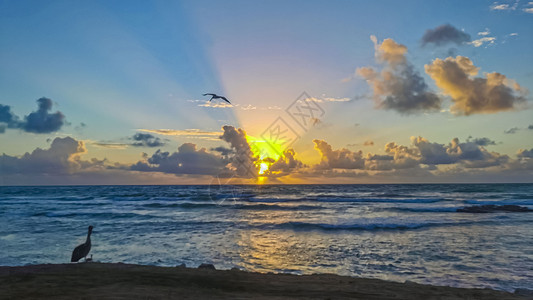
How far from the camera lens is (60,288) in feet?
25.1

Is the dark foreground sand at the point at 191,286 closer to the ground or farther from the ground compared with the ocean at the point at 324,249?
farther from the ground

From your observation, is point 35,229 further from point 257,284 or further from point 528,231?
point 528,231

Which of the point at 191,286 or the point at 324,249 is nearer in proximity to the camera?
the point at 191,286

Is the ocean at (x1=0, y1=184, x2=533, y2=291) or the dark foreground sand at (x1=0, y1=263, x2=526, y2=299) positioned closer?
the dark foreground sand at (x1=0, y1=263, x2=526, y2=299)

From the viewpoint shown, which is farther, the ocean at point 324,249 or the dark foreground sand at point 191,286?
the ocean at point 324,249

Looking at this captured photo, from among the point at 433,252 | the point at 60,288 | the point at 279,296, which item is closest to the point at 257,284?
the point at 279,296

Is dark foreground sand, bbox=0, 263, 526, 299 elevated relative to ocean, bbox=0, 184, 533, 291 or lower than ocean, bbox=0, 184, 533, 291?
elevated

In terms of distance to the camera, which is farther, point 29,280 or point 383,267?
point 383,267

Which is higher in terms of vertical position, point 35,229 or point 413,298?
point 413,298

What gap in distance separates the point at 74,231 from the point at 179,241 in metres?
9.83

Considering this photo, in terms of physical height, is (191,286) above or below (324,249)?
above

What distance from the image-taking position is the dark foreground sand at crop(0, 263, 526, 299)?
7262 millimetres

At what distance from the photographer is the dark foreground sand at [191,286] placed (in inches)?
286

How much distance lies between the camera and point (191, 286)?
8.12 metres
